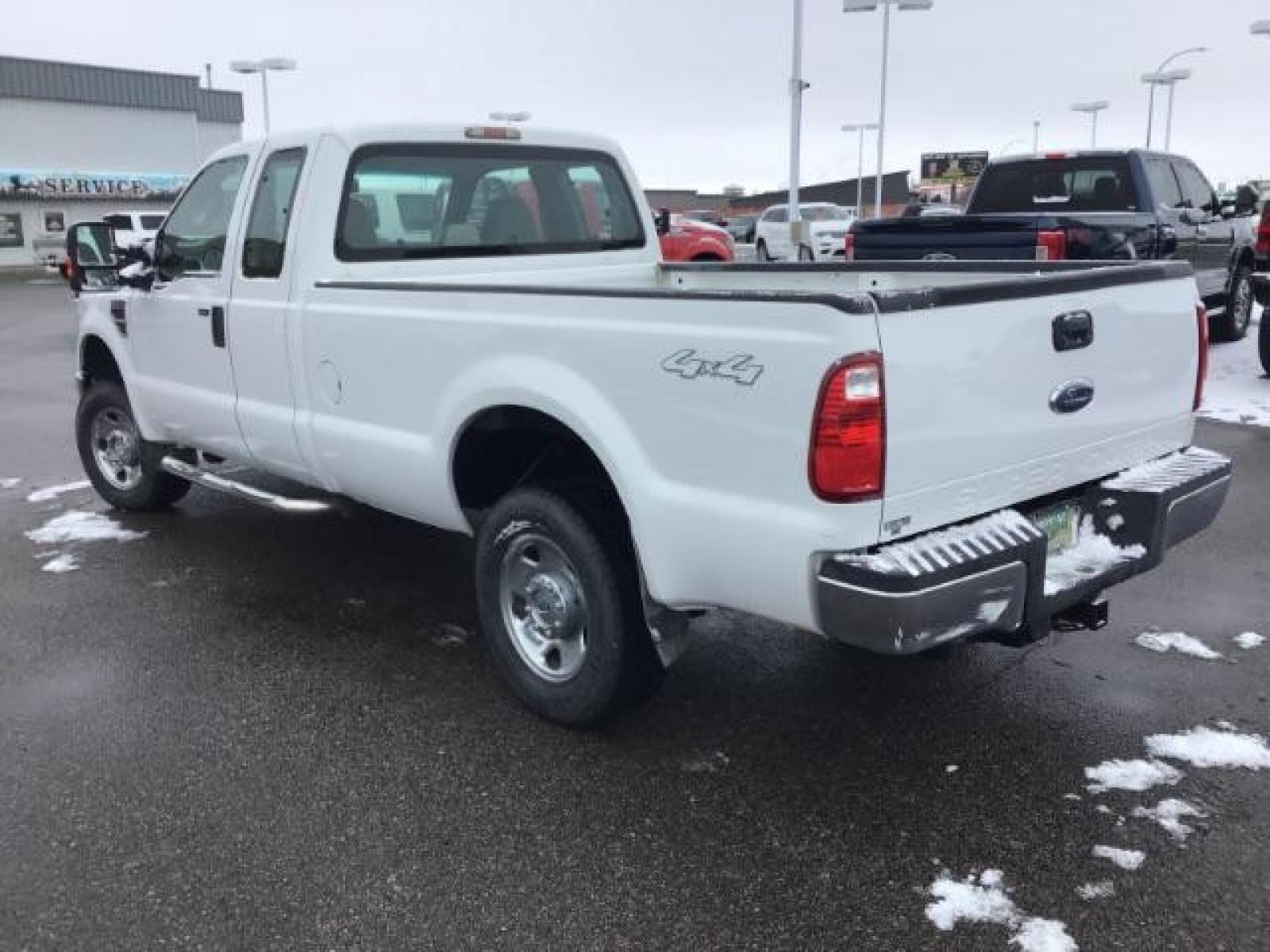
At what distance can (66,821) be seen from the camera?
3354 millimetres

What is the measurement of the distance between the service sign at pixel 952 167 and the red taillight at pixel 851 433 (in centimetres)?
5287

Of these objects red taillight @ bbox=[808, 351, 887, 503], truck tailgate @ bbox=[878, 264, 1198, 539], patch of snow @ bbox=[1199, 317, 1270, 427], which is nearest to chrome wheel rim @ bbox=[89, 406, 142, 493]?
red taillight @ bbox=[808, 351, 887, 503]

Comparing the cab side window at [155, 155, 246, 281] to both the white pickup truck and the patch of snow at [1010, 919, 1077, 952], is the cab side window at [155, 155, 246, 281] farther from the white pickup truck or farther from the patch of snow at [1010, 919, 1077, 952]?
the patch of snow at [1010, 919, 1077, 952]

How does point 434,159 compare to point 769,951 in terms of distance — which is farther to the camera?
point 434,159

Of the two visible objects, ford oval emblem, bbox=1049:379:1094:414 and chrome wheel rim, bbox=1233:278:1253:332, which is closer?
ford oval emblem, bbox=1049:379:1094:414

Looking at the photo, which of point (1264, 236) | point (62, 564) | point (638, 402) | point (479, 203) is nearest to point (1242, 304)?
point (1264, 236)

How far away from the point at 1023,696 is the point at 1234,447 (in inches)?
201

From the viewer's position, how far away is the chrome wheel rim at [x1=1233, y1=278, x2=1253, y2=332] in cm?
1334

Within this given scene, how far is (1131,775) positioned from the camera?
3.52 metres

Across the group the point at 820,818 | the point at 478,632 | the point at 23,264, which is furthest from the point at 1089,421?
the point at 23,264

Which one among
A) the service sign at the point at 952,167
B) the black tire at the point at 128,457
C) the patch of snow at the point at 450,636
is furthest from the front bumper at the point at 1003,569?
the service sign at the point at 952,167

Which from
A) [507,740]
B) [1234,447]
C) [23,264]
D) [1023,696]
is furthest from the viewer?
[23,264]

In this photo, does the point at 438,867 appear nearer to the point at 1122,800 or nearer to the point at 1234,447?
the point at 1122,800

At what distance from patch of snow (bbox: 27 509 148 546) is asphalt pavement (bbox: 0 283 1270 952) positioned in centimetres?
83
